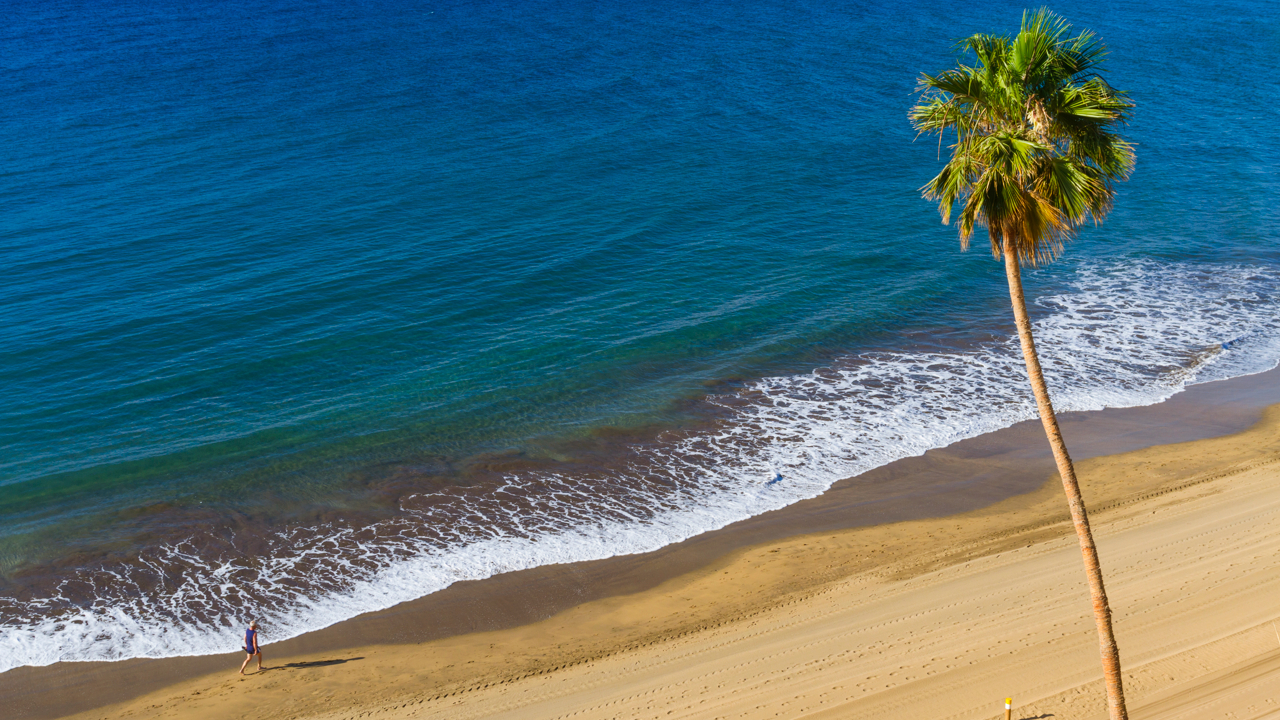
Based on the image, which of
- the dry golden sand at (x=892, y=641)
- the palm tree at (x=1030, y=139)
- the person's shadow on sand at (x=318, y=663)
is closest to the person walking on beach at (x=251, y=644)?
the dry golden sand at (x=892, y=641)

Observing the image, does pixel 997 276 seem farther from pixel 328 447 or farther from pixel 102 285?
pixel 102 285

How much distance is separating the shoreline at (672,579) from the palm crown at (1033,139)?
40.3 ft

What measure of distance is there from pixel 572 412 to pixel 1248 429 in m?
22.4

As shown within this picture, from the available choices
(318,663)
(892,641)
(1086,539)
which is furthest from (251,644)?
(1086,539)

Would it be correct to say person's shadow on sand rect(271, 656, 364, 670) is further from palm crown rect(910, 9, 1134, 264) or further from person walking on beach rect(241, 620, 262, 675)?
palm crown rect(910, 9, 1134, 264)

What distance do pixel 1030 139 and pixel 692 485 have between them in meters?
16.9

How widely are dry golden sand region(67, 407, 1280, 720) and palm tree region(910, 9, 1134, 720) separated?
8927mm

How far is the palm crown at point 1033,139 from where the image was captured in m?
11.4

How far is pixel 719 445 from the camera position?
2852cm

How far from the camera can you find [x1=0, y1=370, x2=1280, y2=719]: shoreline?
64.9 ft

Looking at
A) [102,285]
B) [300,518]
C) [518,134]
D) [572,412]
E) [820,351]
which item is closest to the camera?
[300,518]

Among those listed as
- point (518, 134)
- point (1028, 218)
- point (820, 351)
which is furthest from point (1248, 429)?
point (518, 134)

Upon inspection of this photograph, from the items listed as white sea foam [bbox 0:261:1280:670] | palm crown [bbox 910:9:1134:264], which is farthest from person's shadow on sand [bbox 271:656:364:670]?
palm crown [bbox 910:9:1134:264]

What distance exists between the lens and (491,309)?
38.0 meters
